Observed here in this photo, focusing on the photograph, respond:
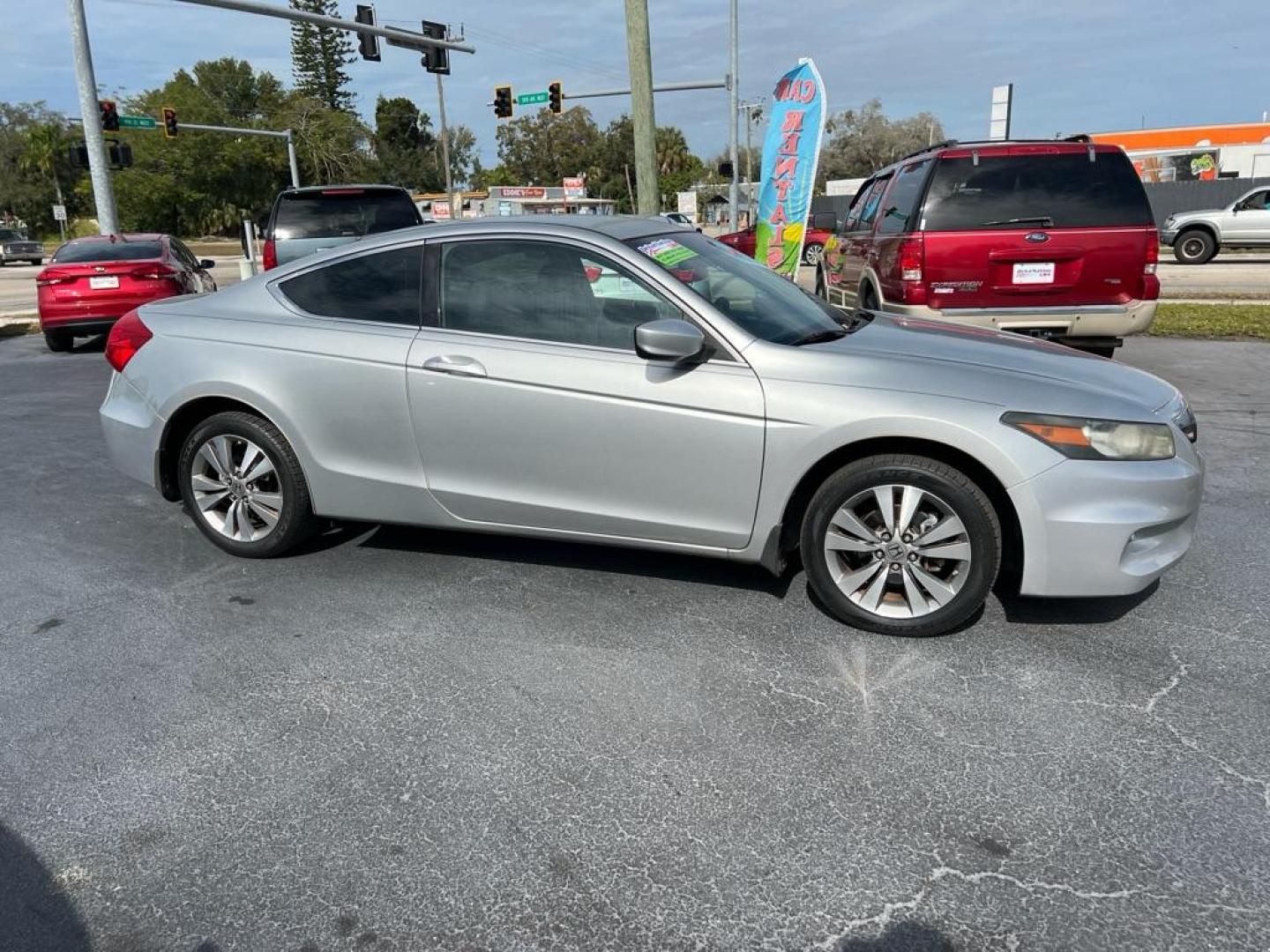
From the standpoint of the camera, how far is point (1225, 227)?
23.9 meters

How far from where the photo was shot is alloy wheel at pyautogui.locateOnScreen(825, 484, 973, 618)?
11.7 feet

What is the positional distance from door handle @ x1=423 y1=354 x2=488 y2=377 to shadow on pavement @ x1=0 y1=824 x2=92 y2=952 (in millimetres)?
2206

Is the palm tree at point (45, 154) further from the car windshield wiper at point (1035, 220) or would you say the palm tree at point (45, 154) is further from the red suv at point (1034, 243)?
the car windshield wiper at point (1035, 220)

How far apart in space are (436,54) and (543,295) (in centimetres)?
2327

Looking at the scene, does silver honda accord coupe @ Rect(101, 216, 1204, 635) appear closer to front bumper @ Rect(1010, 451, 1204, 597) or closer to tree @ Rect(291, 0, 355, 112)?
front bumper @ Rect(1010, 451, 1204, 597)

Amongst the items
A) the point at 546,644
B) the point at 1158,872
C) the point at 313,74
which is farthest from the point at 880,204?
the point at 313,74

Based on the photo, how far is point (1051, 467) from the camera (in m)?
3.39

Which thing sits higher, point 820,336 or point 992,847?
point 820,336

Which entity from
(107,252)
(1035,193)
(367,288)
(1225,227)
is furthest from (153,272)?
(1225,227)

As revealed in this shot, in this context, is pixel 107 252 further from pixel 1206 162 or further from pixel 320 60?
pixel 320 60

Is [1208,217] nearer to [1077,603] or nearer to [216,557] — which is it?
[1077,603]

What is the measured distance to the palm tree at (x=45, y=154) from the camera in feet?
257

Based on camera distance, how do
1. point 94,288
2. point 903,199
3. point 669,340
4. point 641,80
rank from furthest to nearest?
point 94,288 < point 641,80 < point 903,199 < point 669,340

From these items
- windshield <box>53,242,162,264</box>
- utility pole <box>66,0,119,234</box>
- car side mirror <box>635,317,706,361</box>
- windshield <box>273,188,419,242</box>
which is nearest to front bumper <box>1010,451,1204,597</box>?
car side mirror <box>635,317,706,361</box>
